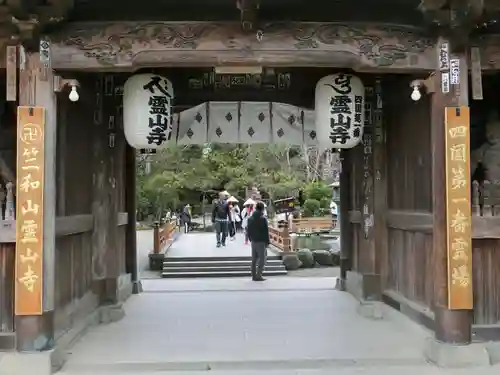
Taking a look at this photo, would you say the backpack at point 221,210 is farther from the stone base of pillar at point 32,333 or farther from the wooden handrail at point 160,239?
the stone base of pillar at point 32,333

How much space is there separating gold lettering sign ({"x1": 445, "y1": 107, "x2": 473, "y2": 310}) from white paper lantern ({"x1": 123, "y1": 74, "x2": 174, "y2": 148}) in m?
3.51

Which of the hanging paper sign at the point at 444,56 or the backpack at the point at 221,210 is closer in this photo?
the hanging paper sign at the point at 444,56

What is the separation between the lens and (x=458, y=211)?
6.45 m

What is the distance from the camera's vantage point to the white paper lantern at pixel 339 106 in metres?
7.28

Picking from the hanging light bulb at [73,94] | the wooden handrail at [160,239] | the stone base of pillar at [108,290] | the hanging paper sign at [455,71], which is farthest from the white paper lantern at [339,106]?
the wooden handrail at [160,239]

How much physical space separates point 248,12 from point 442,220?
10.6 feet

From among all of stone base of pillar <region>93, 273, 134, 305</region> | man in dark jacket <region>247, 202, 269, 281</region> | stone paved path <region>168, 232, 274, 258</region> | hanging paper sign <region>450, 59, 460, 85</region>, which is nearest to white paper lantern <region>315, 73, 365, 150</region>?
hanging paper sign <region>450, 59, 460, 85</region>

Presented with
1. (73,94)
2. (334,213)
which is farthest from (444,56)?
(334,213)

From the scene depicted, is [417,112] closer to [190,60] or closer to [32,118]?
[190,60]

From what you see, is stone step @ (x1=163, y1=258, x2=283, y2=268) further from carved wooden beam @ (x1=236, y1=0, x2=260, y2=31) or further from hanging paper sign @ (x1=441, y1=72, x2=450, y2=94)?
carved wooden beam @ (x1=236, y1=0, x2=260, y2=31)

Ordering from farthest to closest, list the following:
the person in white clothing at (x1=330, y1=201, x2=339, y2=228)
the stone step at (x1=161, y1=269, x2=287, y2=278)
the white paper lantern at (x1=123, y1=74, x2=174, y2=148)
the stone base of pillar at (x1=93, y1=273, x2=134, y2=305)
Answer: the person in white clothing at (x1=330, y1=201, x2=339, y2=228)
the stone step at (x1=161, y1=269, x2=287, y2=278)
the stone base of pillar at (x1=93, y1=273, x2=134, y2=305)
the white paper lantern at (x1=123, y1=74, x2=174, y2=148)

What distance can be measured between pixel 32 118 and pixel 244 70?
2.48 metres

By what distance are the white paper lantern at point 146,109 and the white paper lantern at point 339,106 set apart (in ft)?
6.62

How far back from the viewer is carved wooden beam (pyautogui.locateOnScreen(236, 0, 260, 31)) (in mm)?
5992
